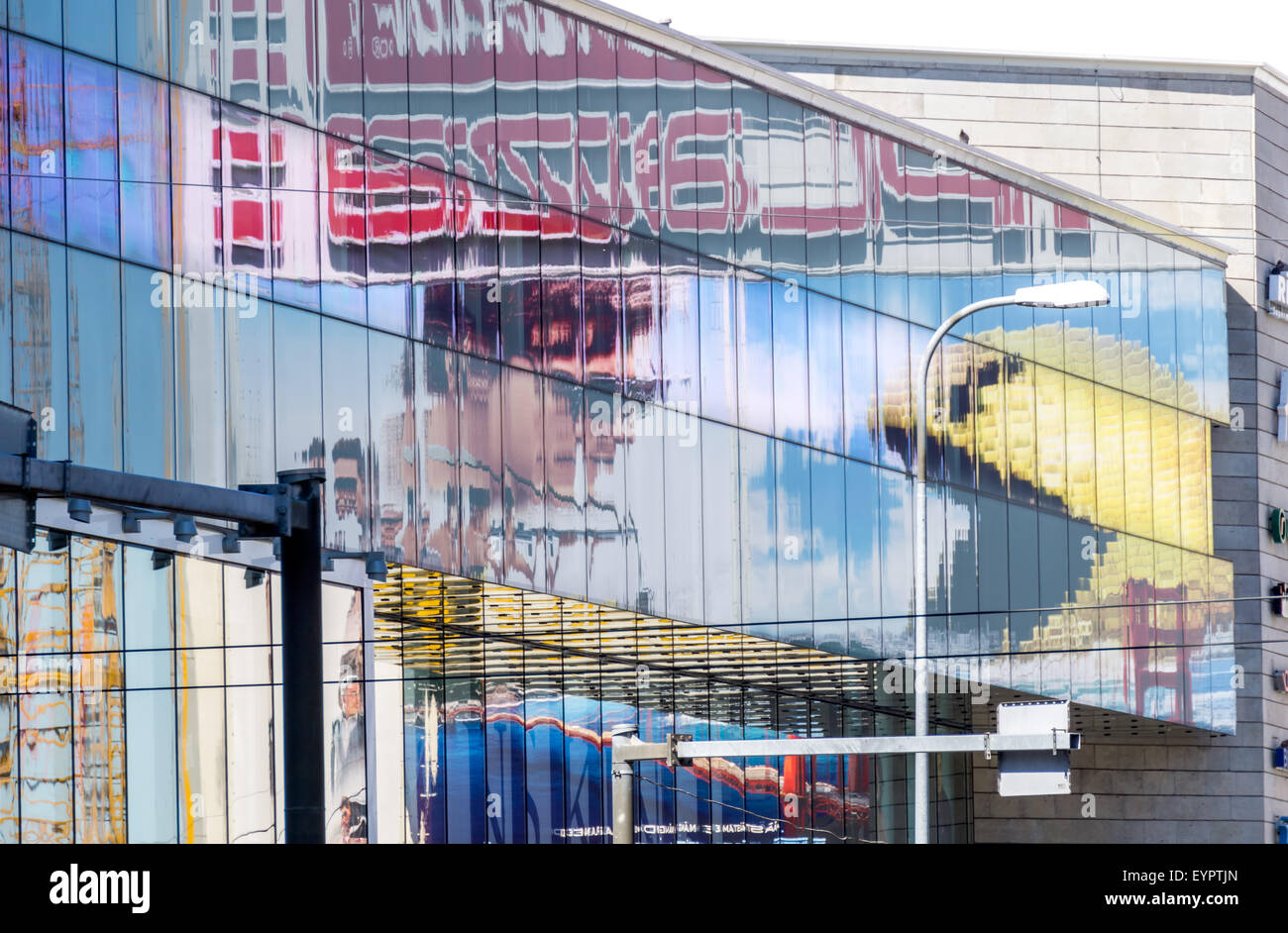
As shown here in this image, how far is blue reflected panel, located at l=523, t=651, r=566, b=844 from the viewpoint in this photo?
1093 inches

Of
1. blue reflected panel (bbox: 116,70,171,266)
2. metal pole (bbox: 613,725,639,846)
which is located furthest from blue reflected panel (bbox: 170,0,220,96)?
metal pole (bbox: 613,725,639,846)

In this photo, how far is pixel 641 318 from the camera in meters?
29.9

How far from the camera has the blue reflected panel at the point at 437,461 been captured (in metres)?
27.0

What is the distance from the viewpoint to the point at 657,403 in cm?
3011

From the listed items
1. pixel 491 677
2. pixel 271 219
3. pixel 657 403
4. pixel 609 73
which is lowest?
pixel 491 677

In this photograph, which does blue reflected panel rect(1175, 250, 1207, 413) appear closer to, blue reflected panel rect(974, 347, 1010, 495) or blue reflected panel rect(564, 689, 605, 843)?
blue reflected panel rect(974, 347, 1010, 495)

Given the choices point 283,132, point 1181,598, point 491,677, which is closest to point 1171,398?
point 1181,598

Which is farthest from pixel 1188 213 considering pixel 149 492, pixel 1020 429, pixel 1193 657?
pixel 149 492

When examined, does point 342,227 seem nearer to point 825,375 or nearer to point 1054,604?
point 825,375
